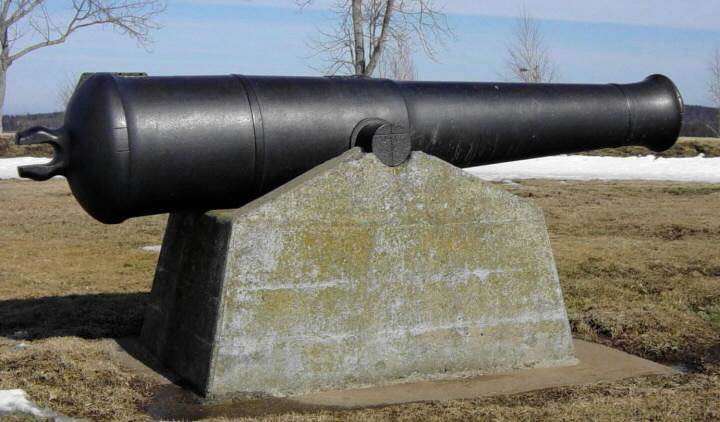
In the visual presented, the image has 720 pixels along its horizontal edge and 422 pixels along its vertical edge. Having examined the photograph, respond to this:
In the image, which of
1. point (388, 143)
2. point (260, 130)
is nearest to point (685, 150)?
point (388, 143)

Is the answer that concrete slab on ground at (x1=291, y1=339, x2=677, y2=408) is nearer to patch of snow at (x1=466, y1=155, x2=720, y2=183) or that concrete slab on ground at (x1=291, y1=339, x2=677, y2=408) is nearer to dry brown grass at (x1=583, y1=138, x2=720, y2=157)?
patch of snow at (x1=466, y1=155, x2=720, y2=183)

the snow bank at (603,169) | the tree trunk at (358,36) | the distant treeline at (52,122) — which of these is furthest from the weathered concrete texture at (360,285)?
the distant treeline at (52,122)

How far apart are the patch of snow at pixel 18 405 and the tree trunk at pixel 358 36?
57.2 ft

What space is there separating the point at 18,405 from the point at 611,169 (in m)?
22.2

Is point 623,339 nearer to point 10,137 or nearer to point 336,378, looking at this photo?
point 336,378

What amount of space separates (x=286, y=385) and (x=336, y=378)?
0.88 ft

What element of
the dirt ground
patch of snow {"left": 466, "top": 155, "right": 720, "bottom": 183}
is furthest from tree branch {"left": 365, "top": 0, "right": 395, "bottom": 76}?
the dirt ground

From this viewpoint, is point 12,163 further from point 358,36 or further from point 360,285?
point 360,285

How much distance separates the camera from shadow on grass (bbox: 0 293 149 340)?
21.0 ft

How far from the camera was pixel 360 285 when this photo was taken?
16.5 feet

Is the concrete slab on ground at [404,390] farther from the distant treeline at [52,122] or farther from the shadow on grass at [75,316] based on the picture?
the distant treeline at [52,122]

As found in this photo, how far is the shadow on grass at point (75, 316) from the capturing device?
6.40 meters

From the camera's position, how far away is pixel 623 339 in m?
6.36

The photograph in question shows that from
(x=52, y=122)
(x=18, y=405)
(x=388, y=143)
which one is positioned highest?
(x=388, y=143)
